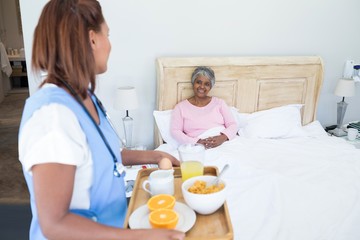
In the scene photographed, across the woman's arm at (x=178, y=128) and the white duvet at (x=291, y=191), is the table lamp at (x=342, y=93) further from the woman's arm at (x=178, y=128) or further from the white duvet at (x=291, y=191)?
the woman's arm at (x=178, y=128)

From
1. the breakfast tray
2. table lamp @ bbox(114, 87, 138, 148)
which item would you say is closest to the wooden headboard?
table lamp @ bbox(114, 87, 138, 148)

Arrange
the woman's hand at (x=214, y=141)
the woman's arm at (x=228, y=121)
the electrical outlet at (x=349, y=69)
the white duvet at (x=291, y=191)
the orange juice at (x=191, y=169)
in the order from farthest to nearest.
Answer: the electrical outlet at (x=349, y=69)
the woman's arm at (x=228, y=121)
the woman's hand at (x=214, y=141)
the white duvet at (x=291, y=191)
the orange juice at (x=191, y=169)

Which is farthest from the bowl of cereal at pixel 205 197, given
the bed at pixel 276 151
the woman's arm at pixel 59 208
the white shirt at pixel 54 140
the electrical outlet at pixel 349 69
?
the electrical outlet at pixel 349 69

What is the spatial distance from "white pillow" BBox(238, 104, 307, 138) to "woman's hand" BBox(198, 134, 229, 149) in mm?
296

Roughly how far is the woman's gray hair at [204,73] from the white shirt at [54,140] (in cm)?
177

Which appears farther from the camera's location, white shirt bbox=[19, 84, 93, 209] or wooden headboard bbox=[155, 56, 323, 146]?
wooden headboard bbox=[155, 56, 323, 146]

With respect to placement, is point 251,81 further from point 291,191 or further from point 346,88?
point 291,191

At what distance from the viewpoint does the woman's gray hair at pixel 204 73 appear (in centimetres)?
248

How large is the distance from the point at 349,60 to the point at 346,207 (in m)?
1.93

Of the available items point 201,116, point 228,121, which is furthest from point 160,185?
point 228,121

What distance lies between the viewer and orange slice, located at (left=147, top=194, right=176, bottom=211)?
948mm

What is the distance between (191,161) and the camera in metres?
1.19

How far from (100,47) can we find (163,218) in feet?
1.67

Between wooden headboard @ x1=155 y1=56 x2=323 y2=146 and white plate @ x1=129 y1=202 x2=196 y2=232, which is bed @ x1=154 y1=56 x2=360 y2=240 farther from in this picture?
white plate @ x1=129 y1=202 x2=196 y2=232
